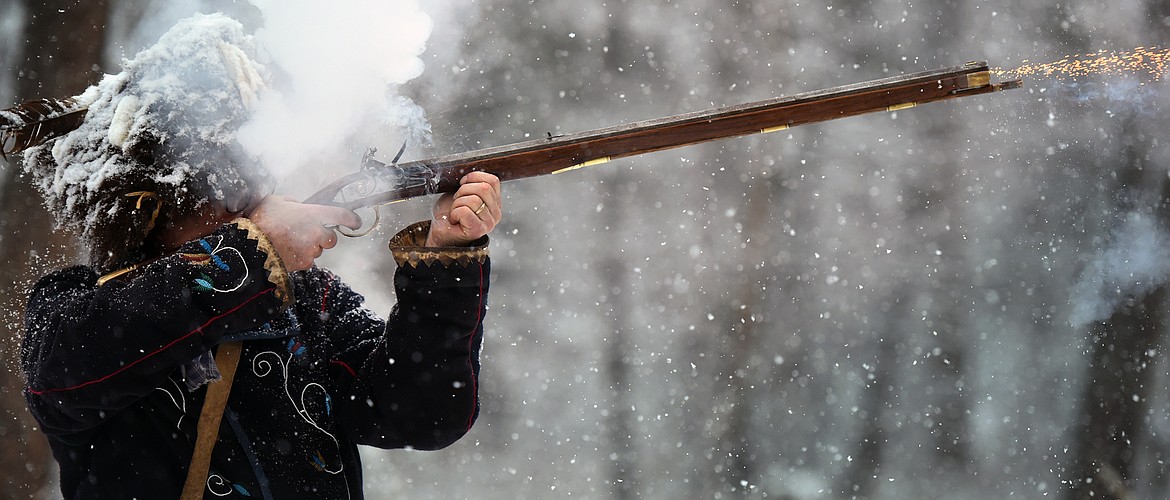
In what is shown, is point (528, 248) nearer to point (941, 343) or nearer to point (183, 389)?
point (941, 343)

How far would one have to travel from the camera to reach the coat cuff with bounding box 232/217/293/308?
1.64 m

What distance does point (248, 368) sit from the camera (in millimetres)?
1769

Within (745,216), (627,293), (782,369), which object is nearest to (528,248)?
(627,293)

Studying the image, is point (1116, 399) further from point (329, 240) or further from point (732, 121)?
point (329, 240)

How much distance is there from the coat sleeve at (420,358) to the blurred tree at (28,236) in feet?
8.10

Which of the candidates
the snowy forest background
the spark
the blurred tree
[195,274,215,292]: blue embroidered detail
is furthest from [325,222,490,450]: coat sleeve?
the spark

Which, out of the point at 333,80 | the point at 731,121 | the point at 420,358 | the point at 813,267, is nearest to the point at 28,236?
the point at 333,80

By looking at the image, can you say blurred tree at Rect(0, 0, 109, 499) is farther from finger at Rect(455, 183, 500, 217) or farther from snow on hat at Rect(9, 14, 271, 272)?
finger at Rect(455, 183, 500, 217)

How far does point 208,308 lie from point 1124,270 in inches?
231

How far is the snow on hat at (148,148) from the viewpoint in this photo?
5.48ft

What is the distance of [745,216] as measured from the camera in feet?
21.1

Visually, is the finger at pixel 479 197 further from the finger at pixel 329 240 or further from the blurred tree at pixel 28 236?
the blurred tree at pixel 28 236

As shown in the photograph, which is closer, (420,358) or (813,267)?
(420,358)

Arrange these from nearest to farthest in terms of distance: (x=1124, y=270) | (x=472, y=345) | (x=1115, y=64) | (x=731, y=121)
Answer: (x=472, y=345), (x=731, y=121), (x=1115, y=64), (x=1124, y=270)
